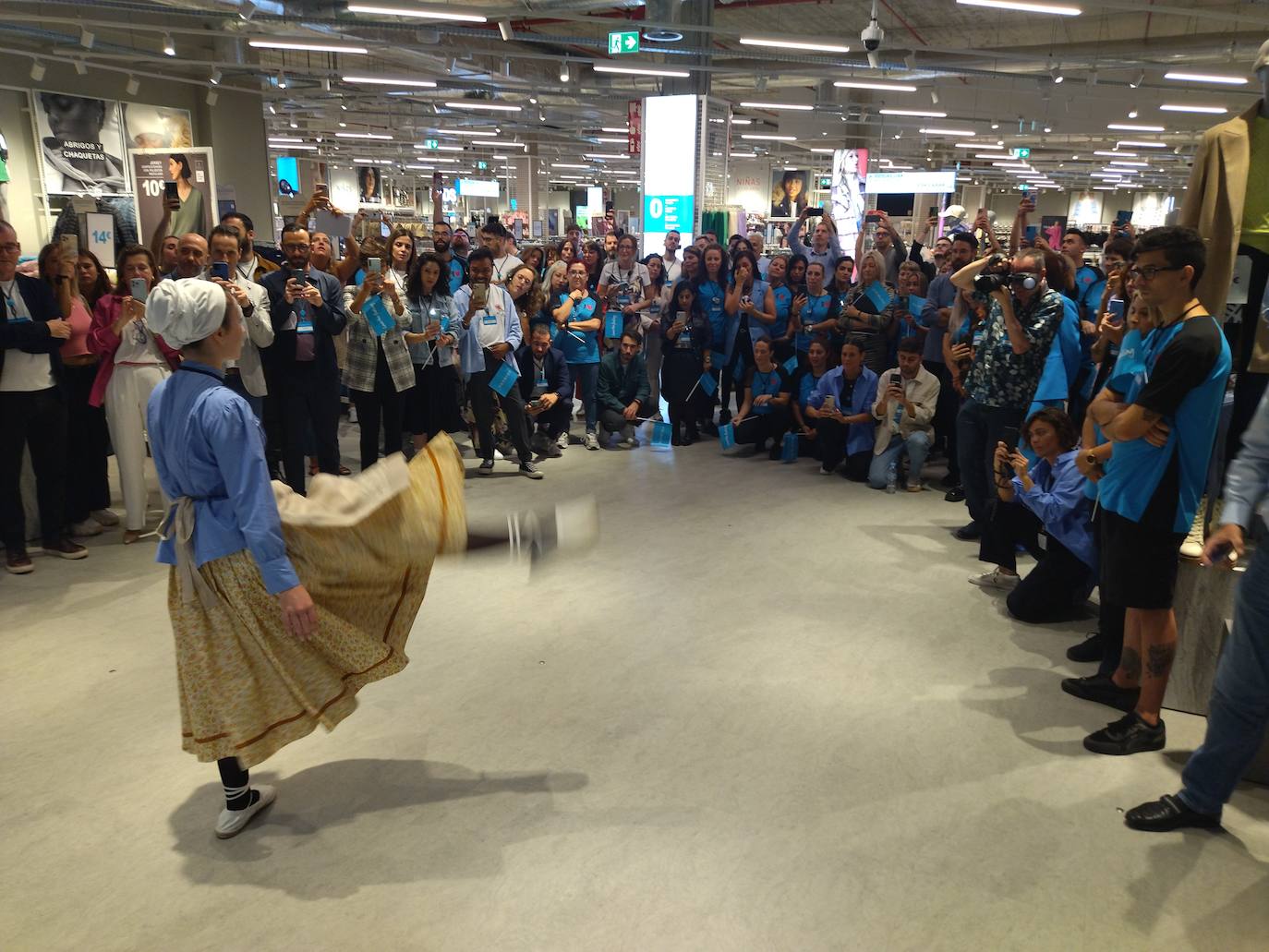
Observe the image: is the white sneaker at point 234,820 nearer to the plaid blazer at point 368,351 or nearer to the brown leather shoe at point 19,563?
the brown leather shoe at point 19,563

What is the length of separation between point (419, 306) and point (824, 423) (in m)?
2.91

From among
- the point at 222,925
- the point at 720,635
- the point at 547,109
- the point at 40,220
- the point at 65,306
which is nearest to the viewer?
the point at 222,925

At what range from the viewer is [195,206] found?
6.08 m

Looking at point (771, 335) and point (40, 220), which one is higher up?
point (40, 220)

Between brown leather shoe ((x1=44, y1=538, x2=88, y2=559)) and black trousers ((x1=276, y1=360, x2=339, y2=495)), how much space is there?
1.10 m

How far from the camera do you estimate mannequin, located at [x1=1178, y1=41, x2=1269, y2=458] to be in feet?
9.11

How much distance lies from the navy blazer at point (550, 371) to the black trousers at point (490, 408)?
467mm

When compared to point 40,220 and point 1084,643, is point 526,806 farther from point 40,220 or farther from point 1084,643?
point 40,220

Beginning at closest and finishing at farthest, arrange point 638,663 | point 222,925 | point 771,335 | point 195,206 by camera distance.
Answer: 1. point 222,925
2. point 638,663
3. point 195,206
4. point 771,335

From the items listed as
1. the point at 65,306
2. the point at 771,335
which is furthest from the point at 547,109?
the point at 65,306

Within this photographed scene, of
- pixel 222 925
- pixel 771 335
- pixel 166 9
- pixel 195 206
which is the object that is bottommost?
pixel 222 925

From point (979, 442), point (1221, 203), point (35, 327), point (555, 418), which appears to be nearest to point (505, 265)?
point (555, 418)

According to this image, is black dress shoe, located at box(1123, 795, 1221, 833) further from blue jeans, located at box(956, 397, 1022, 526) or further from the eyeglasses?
blue jeans, located at box(956, 397, 1022, 526)

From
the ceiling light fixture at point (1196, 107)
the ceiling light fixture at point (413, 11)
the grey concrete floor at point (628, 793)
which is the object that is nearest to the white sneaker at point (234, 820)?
the grey concrete floor at point (628, 793)
